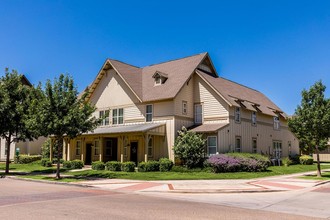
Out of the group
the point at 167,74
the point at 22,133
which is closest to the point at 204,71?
Result: the point at 167,74

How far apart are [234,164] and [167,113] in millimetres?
7961

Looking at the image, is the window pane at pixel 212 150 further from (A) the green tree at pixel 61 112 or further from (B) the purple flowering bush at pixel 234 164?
(A) the green tree at pixel 61 112

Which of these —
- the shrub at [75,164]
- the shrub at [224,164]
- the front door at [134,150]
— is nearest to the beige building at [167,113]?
the front door at [134,150]

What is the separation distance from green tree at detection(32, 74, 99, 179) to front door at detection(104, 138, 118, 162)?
36.2ft

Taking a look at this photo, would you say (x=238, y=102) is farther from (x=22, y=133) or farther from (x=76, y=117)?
(x=22, y=133)

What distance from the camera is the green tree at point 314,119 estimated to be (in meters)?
23.5

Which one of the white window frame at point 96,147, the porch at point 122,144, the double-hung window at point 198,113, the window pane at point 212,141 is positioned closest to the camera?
the porch at point 122,144

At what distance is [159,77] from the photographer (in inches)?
1291

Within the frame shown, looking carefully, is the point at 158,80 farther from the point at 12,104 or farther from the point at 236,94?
the point at 12,104

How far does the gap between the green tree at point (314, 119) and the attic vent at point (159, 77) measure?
13.0 metres

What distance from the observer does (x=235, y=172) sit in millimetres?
25641

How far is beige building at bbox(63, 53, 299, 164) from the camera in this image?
29953 millimetres

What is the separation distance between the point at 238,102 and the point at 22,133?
2053cm

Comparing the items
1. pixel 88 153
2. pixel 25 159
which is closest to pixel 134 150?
pixel 88 153
